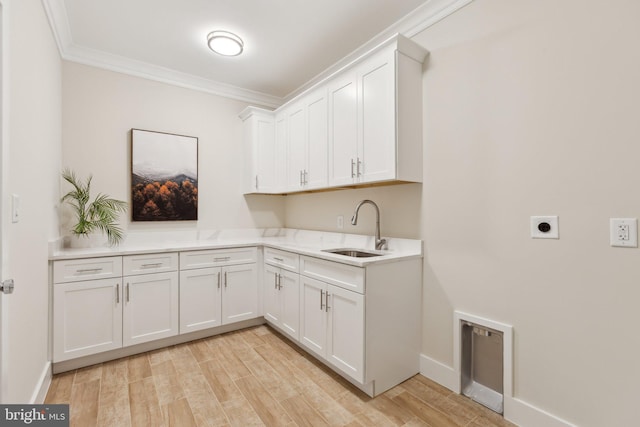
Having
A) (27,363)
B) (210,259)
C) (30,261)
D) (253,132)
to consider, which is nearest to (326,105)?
(253,132)

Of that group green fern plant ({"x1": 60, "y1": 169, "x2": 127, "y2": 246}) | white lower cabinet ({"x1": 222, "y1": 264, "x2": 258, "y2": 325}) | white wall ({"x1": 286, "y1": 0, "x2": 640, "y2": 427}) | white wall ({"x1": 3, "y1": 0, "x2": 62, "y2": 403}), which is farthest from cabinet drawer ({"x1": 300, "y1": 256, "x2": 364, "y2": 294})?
green fern plant ({"x1": 60, "y1": 169, "x2": 127, "y2": 246})

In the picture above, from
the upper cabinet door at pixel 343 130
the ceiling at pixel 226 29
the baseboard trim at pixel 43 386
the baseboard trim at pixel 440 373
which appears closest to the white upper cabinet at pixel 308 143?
the upper cabinet door at pixel 343 130

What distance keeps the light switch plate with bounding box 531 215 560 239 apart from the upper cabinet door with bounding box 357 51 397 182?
2.75 feet

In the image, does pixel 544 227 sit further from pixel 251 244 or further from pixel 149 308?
pixel 149 308

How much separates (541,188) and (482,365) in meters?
1.18

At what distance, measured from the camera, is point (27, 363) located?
1.62m

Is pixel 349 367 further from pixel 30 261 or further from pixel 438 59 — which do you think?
pixel 438 59

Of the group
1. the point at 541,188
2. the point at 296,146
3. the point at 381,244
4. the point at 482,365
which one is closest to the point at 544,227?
the point at 541,188

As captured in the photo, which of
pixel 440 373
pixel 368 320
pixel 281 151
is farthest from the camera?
pixel 281 151

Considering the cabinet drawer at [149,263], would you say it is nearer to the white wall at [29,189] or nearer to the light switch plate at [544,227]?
the white wall at [29,189]

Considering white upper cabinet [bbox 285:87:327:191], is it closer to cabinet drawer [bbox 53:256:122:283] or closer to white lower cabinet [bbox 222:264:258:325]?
white lower cabinet [bbox 222:264:258:325]

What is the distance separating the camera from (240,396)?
1955 millimetres

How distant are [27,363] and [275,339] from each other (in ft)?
5.62

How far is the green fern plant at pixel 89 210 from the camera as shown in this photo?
8.52 feet
